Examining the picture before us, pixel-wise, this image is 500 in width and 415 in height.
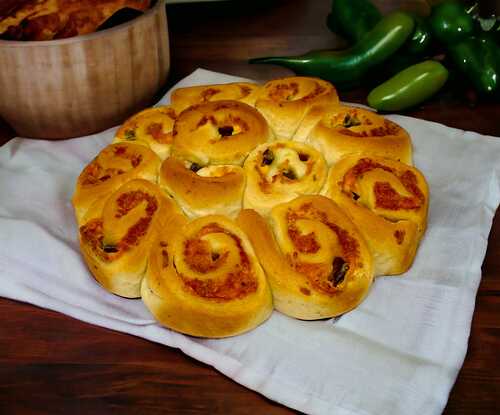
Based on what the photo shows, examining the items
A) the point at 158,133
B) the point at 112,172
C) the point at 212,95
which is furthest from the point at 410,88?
the point at 112,172

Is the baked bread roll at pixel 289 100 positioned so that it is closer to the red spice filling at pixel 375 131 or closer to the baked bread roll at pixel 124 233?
the red spice filling at pixel 375 131

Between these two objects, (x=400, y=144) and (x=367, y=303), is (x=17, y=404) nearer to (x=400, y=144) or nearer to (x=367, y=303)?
(x=367, y=303)

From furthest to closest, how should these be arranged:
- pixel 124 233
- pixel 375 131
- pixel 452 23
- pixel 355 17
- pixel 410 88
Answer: pixel 355 17 → pixel 452 23 → pixel 410 88 → pixel 375 131 → pixel 124 233

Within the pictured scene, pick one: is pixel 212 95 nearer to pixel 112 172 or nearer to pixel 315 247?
pixel 112 172

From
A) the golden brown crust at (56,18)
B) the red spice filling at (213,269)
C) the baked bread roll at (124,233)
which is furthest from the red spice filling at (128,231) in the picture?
the golden brown crust at (56,18)

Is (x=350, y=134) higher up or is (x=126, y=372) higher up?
(x=350, y=134)

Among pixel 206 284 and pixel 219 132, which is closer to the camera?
pixel 206 284

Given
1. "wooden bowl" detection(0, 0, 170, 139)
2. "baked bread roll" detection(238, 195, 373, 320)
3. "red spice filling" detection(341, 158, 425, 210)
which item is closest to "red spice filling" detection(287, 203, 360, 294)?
"baked bread roll" detection(238, 195, 373, 320)

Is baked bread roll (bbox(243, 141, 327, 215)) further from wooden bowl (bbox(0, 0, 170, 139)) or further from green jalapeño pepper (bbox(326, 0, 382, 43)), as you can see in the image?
green jalapeño pepper (bbox(326, 0, 382, 43))
